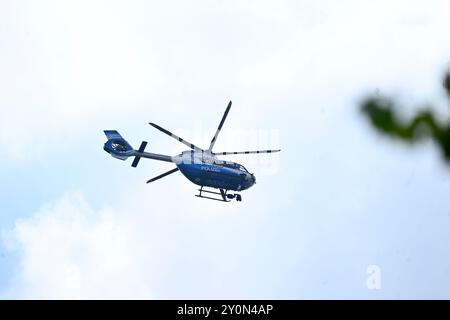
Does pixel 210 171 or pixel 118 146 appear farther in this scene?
pixel 118 146

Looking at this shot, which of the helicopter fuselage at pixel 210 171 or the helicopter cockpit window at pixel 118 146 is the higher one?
the helicopter cockpit window at pixel 118 146

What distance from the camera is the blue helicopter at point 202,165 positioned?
53.7 meters

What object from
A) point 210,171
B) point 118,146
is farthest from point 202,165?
point 118,146

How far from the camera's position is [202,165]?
176 feet

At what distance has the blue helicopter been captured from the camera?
53.7 meters

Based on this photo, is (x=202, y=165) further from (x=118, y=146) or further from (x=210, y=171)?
(x=118, y=146)

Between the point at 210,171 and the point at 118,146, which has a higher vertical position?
the point at 118,146

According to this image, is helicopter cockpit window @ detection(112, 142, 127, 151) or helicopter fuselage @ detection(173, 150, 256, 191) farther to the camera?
helicopter cockpit window @ detection(112, 142, 127, 151)

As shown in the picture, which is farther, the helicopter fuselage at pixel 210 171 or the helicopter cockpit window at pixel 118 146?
the helicopter cockpit window at pixel 118 146

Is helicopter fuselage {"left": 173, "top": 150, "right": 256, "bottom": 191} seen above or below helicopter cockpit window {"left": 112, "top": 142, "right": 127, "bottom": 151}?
below
